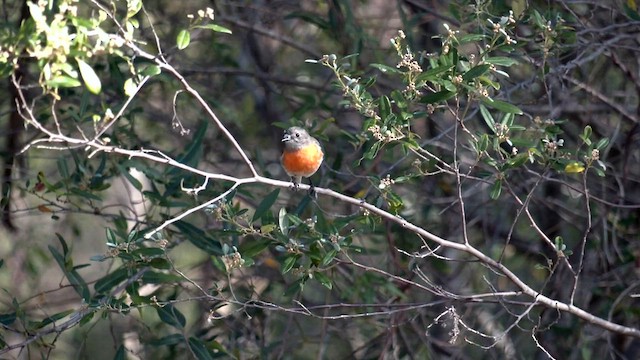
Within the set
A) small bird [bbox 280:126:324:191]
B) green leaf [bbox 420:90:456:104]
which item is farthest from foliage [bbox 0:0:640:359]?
small bird [bbox 280:126:324:191]

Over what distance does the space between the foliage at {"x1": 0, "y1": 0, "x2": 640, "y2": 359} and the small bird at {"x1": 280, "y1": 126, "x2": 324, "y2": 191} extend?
182mm

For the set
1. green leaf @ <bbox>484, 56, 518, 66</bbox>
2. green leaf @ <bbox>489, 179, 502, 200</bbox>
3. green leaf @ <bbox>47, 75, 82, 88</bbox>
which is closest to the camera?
green leaf @ <bbox>47, 75, 82, 88</bbox>

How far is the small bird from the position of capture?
16.4ft

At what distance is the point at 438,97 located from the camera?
12.1 feet

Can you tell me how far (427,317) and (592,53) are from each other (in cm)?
207

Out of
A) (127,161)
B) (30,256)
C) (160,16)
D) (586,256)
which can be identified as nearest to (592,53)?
(586,256)

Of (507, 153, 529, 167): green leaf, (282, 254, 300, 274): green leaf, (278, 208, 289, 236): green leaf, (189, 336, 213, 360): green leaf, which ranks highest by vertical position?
(507, 153, 529, 167): green leaf

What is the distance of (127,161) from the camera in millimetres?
5035

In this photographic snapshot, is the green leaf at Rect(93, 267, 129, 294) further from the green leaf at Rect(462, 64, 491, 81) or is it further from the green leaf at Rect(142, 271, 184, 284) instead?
the green leaf at Rect(462, 64, 491, 81)

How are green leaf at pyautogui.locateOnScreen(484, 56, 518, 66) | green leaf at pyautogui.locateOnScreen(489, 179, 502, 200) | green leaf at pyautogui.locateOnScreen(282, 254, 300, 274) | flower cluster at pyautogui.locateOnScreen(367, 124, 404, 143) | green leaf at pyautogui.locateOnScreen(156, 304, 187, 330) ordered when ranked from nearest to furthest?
flower cluster at pyautogui.locateOnScreen(367, 124, 404, 143) → green leaf at pyautogui.locateOnScreen(484, 56, 518, 66) → green leaf at pyautogui.locateOnScreen(489, 179, 502, 200) → green leaf at pyautogui.locateOnScreen(282, 254, 300, 274) → green leaf at pyautogui.locateOnScreen(156, 304, 187, 330)

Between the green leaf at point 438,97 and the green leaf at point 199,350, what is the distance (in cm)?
179

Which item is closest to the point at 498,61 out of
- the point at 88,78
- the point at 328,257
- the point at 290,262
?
the point at 328,257

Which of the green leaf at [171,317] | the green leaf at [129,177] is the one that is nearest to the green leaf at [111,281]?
the green leaf at [171,317]

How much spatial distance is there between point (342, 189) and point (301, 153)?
1.92 ft
